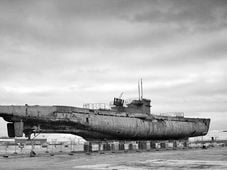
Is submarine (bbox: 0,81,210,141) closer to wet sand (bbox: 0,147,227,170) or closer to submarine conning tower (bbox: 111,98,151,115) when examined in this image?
submarine conning tower (bbox: 111,98,151,115)

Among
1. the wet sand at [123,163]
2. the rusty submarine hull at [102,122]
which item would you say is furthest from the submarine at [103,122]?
the wet sand at [123,163]

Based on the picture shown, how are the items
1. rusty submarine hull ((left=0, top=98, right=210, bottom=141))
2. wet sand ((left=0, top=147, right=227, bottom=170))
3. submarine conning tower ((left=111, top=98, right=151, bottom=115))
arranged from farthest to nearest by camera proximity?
submarine conning tower ((left=111, top=98, right=151, bottom=115)), rusty submarine hull ((left=0, top=98, right=210, bottom=141)), wet sand ((left=0, top=147, right=227, bottom=170))

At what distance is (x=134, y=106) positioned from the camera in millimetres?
46406

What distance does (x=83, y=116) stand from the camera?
36.7m

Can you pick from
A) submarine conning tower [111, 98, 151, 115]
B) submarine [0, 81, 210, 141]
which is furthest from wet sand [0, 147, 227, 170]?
submarine conning tower [111, 98, 151, 115]

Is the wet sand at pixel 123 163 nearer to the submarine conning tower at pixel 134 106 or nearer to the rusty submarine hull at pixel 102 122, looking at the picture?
the rusty submarine hull at pixel 102 122

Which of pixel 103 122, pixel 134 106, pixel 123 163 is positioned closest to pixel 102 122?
pixel 103 122

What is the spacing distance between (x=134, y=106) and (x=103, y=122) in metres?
9.13

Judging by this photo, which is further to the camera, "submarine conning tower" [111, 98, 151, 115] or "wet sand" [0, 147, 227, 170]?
"submarine conning tower" [111, 98, 151, 115]

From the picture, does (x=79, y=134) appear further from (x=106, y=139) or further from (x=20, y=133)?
(x=20, y=133)

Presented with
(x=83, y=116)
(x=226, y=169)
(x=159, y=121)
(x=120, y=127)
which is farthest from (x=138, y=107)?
(x=226, y=169)

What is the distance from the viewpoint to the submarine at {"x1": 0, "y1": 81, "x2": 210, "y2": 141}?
32.8 m

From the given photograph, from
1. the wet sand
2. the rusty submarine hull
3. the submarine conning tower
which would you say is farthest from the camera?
the submarine conning tower

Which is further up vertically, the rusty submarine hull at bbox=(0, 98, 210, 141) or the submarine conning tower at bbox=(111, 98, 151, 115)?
the submarine conning tower at bbox=(111, 98, 151, 115)
